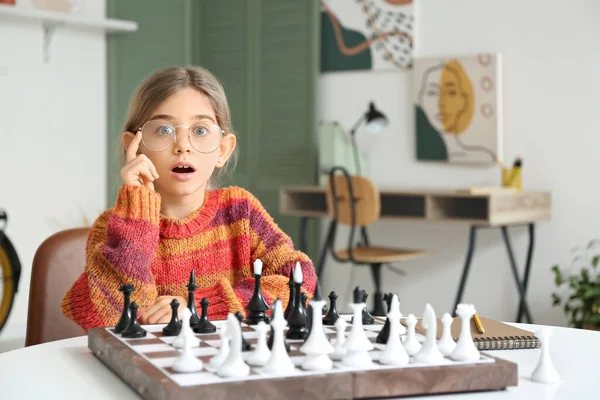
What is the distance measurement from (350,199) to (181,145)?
2681 mm

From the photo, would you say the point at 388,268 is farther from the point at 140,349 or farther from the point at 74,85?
the point at 140,349

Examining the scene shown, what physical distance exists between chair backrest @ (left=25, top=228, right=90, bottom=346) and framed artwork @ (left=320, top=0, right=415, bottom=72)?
3.32m

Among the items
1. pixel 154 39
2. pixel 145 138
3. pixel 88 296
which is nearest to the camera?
pixel 88 296

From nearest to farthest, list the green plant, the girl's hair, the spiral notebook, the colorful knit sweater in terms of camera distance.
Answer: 1. the spiral notebook
2. the colorful knit sweater
3. the girl's hair
4. the green plant

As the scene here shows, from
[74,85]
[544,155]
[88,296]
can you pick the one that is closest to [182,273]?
[88,296]

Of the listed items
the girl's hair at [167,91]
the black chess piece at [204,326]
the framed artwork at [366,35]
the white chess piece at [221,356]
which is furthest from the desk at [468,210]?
the white chess piece at [221,356]

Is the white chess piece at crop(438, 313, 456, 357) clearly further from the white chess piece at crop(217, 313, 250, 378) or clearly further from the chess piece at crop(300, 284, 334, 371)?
the white chess piece at crop(217, 313, 250, 378)

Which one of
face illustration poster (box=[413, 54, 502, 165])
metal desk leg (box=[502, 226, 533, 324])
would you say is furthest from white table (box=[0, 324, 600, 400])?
face illustration poster (box=[413, 54, 502, 165])

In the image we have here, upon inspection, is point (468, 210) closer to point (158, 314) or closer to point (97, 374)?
point (158, 314)

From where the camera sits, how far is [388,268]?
4.96 metres

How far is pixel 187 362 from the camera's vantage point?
0.91 meters

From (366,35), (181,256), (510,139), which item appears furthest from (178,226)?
(366,35)

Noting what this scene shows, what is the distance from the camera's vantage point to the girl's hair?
1704 millimetres

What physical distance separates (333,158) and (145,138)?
3242 millimetres
